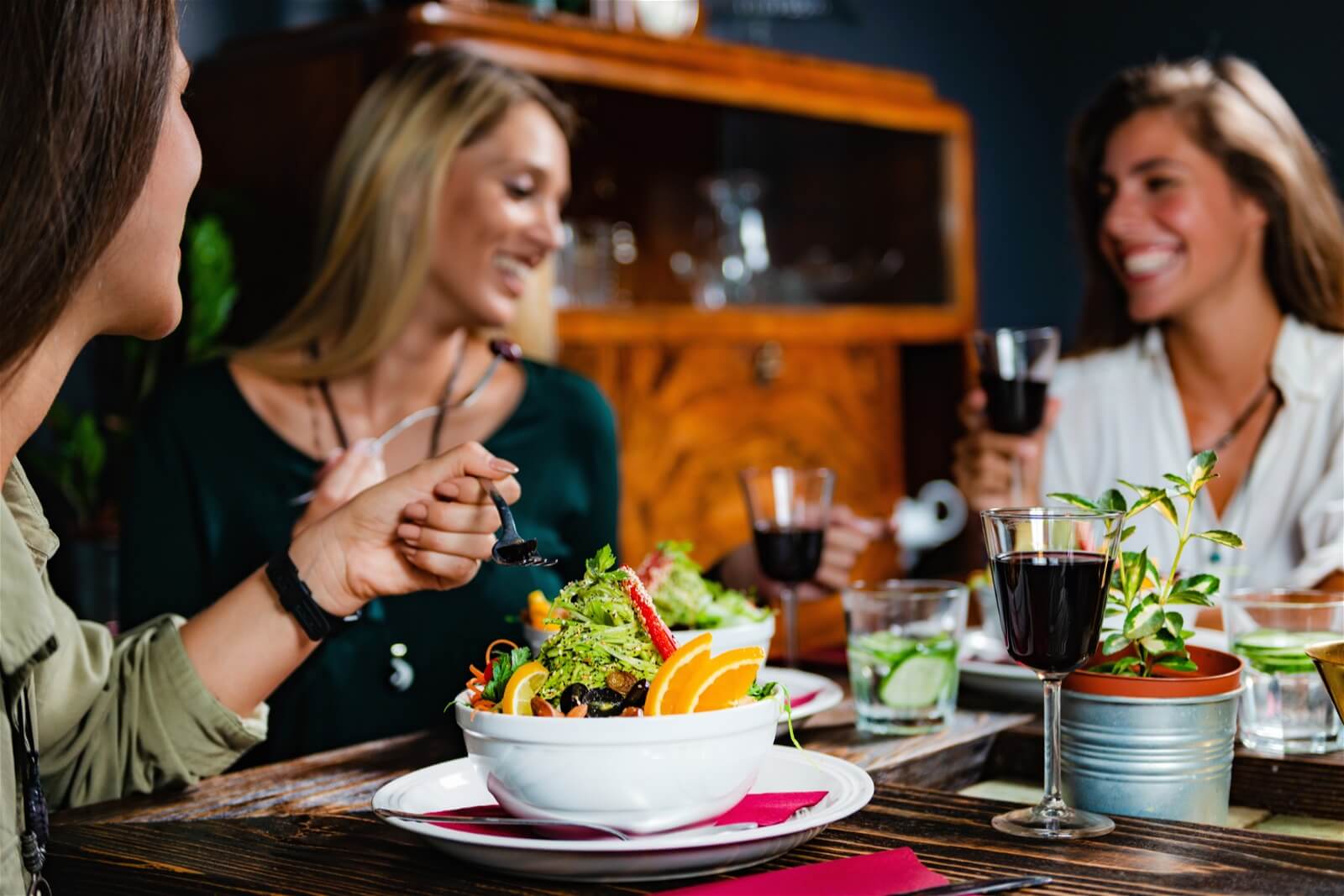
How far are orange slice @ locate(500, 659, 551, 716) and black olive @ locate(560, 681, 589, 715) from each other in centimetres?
2

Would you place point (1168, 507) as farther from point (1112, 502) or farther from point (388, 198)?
point (388, 198)

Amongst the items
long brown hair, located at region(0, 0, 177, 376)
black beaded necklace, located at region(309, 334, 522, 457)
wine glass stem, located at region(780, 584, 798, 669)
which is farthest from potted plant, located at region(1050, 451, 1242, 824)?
black beaded necklace, located at region(309, 334, 522, 457)

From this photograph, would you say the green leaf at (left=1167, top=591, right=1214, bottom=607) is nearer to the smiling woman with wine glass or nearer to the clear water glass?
the clear water glass

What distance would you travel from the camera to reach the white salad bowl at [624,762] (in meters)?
0.99

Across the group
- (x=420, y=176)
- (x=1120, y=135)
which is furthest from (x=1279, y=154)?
(x=420, y=176)

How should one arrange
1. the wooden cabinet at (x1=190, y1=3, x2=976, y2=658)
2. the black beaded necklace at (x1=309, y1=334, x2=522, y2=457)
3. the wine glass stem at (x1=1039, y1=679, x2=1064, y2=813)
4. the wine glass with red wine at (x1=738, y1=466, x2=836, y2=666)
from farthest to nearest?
the wooden cabinet at (x1=190, y1=3, x2=976, y2=658), the black beaded necklace at (x1=309, y1=334, x2=522, y2=457), the wine glass with red wine at (x1=738, y1=466, x2=836, y2=666), the wine glass stem at (x1=1039, y1=679, x2=1064, y2=813)

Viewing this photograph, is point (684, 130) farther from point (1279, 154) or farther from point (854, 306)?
point (1279, 154)

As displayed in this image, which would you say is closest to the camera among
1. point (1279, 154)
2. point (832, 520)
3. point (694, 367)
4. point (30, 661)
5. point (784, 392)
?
point (30, 661)

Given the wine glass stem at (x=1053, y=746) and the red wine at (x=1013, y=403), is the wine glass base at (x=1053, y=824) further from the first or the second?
the red wine at (x=1013, y=403)

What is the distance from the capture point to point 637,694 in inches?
41.4

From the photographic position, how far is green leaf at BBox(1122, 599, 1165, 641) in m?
1.24

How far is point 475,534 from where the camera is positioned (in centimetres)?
→ 148

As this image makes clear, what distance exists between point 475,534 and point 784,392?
2.18m

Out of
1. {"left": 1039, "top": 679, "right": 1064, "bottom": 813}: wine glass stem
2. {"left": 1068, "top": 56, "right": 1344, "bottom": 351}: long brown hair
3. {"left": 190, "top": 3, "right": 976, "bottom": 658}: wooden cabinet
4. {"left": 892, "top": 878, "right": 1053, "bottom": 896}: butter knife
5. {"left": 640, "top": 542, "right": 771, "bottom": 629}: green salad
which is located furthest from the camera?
{"left": 190, "top": 3, "right": 976, "bottom": 658}: wooden cabinet
